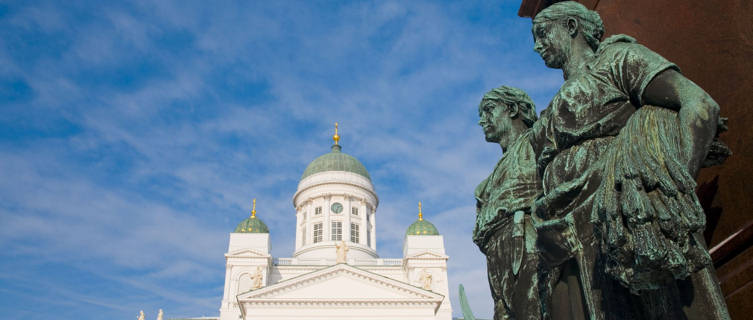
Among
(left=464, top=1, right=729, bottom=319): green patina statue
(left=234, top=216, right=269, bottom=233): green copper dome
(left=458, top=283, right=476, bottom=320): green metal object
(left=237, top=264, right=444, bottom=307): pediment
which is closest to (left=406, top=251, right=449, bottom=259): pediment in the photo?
(left=237, top=264, right=444, bottom=307): pediment

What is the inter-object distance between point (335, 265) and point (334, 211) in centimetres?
1336

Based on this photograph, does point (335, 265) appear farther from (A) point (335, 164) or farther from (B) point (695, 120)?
(B) point (695, 120)

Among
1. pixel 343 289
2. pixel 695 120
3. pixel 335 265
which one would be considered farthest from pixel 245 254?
pixel 695 120

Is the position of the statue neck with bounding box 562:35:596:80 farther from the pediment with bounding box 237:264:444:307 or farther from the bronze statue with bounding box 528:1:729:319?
the pediment with bounding box 237:264:444:307

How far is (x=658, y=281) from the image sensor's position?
73.9 inches

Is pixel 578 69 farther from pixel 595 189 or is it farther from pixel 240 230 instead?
pixel 240 230

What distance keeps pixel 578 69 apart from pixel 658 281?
43.9 inches

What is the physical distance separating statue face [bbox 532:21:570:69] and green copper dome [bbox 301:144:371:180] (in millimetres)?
50107

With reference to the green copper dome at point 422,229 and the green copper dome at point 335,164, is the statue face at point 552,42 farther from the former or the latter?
the green copper dome at point 335,164

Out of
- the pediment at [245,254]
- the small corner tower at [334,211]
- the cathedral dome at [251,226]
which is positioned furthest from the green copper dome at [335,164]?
the pediment at [245,254]

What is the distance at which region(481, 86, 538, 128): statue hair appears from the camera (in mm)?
3611

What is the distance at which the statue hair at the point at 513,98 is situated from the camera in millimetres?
3611

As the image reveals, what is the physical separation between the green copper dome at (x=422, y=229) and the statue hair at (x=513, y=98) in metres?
43.7

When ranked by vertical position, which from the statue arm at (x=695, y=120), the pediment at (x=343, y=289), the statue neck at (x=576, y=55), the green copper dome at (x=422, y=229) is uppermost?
the green copper dome at (x=422, y=229)
